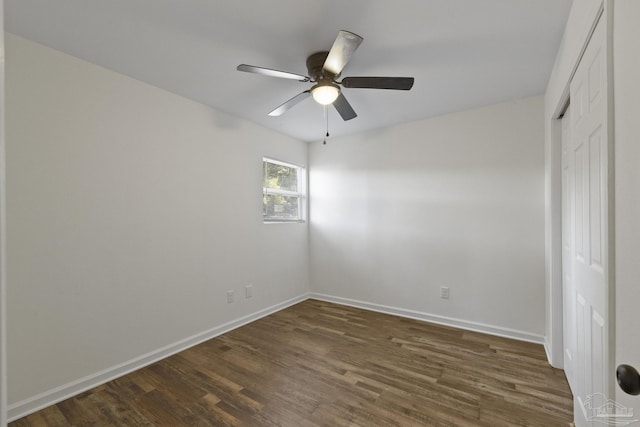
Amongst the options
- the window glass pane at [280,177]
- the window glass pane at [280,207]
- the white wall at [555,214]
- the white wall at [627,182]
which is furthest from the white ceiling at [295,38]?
the window glass pane at [280,207]

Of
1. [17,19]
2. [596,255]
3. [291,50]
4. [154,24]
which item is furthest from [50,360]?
[596,255]

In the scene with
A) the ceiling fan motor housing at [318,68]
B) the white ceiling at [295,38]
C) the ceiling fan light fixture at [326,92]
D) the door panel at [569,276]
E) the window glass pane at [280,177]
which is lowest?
the door panel at [569,276]

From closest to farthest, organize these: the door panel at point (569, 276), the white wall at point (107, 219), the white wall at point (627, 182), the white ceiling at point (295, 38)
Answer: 1. the white wall at point (627, 182)
2. the white ceiling at point (295, 38)
3. the door panel at point (569, 276)
4. the white wall at point (107, 219)

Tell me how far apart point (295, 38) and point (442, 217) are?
7.82 feet

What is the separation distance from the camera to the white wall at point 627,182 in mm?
809

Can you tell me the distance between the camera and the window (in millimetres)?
3635

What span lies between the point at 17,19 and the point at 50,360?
214 centimetres

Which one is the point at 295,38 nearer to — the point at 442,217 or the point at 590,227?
the point at 590,227

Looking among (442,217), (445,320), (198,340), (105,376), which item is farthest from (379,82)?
(105,376)

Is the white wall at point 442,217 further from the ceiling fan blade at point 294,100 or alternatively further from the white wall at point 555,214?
the ceiling fan blade at point 294,100

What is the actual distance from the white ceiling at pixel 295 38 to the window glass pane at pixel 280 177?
1.19 m

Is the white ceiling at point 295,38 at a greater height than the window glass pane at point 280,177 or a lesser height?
greater

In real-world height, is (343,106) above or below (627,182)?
above

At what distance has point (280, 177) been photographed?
3879mm
